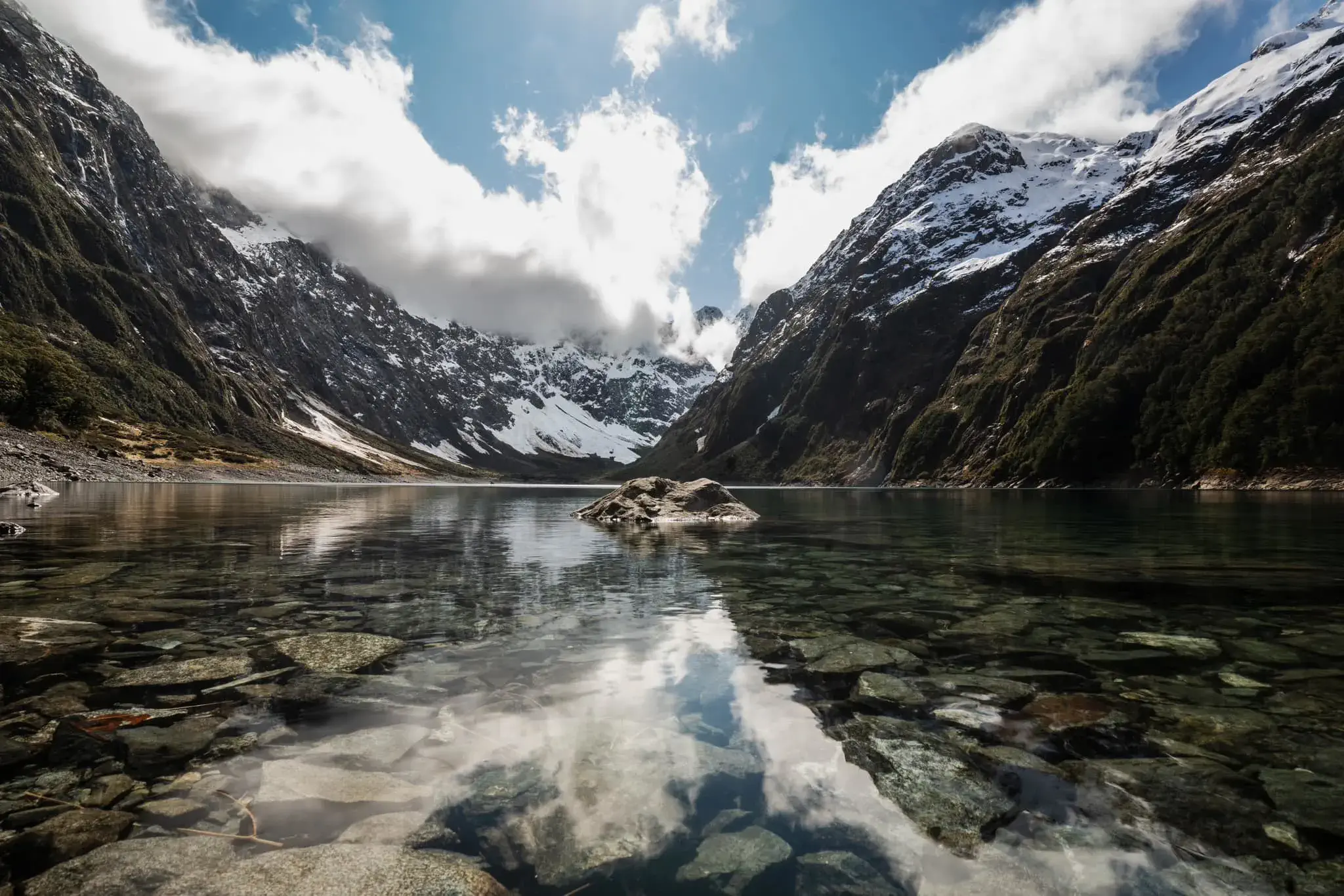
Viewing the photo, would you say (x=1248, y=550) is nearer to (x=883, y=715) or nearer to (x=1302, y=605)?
(x=1302, y=605)

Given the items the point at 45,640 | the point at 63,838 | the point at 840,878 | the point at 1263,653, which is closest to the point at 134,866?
the point at 63,838

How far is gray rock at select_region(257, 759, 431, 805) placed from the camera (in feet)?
20.7

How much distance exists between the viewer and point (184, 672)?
9.88 m

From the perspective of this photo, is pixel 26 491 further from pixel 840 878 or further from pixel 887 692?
pixel 840 878

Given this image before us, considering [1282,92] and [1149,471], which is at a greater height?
[1282,92]

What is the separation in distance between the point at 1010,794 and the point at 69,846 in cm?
825

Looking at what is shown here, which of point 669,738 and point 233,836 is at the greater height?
point 233,836

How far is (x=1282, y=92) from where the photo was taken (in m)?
196

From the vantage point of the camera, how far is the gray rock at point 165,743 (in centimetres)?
681

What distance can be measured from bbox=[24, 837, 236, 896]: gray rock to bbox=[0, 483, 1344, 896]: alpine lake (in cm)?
3

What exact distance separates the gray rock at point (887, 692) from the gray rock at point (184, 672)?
9.22 metres

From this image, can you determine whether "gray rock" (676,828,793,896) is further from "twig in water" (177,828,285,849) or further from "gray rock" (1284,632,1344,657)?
"gray rock" (1284,632,1344,657)

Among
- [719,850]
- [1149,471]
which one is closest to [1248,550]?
[719,850]

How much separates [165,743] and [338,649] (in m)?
4.23
